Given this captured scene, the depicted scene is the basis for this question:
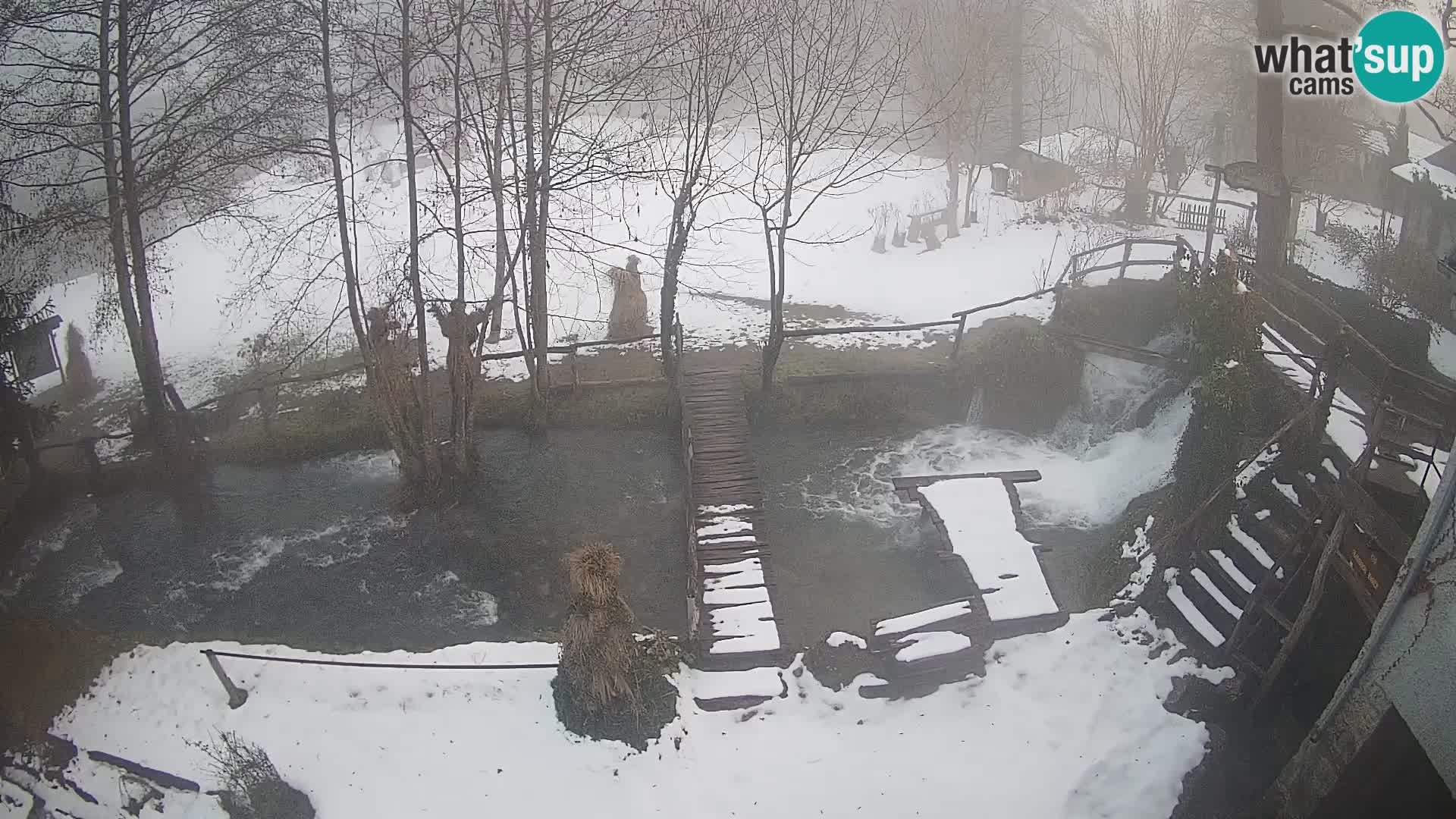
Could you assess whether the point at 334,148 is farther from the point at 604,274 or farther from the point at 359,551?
the point at 604,274

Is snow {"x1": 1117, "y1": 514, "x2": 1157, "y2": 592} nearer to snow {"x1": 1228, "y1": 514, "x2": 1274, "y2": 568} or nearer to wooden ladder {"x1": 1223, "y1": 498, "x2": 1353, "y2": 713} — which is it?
snow {"x1": 1228, "y1": 514, "x2": 1274, "y2": 568}

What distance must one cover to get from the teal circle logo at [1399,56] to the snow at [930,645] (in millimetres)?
9200

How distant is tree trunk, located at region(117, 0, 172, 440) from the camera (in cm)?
1356

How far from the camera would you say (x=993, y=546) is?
38.9ft

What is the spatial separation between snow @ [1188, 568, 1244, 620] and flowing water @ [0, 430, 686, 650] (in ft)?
20.2

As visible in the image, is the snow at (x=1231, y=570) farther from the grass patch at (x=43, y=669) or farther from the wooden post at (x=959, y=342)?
the grass patch at (x=43, y=669)

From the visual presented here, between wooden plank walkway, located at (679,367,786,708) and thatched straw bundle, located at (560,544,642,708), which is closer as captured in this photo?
thatched straw bundle, located at (560,544,642,708)

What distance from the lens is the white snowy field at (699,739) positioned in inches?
335

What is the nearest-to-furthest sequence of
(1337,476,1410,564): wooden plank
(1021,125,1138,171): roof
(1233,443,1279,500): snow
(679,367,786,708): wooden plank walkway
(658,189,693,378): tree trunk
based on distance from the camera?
(1337,476,1410,564): wooden plank, (679,367,786,708): wooden plank walkway, (1233,443,1279,500): snow, (658,189,693,378): tree trunk, (1021,125,1138,171): roof

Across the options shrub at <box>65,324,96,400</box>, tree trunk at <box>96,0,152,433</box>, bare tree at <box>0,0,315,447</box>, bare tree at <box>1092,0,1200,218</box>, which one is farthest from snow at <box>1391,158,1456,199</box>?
shrub at <box>65,324,96,400</box>

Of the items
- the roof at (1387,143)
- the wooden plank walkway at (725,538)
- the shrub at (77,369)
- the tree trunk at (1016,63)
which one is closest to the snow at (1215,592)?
the wooden plank walkway at (725,538)

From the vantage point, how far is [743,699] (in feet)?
31.4

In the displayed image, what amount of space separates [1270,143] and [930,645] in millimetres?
11558

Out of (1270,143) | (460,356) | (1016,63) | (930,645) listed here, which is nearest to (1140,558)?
(930,645)
